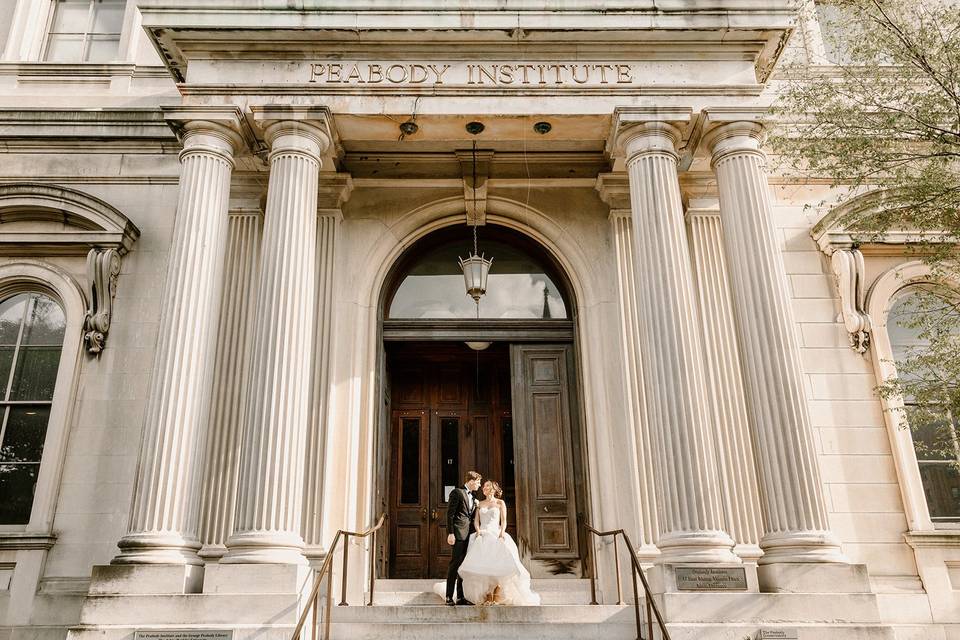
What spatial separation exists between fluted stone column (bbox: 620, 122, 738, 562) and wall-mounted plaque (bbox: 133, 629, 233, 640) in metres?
4.32

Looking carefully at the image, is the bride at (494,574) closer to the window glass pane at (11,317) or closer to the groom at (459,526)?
the groom at (459,526)

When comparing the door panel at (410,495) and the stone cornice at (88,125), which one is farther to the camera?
the door panel at (410,495)

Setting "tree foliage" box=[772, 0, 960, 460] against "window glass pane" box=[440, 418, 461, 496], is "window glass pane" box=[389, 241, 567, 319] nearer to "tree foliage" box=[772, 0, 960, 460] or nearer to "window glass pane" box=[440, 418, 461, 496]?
"window glass pane" box=[440, 418, 461, 496]

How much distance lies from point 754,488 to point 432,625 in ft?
14.7

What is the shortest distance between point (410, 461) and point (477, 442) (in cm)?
109

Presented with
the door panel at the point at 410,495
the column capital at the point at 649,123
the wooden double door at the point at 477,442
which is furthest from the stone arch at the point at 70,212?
the column capital at the point at 649,123

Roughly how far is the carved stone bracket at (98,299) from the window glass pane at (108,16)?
440 cm

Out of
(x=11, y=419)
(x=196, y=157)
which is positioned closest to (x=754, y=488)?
(x=196, y=157)

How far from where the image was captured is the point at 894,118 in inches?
296

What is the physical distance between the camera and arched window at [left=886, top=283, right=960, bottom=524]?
8398 mm

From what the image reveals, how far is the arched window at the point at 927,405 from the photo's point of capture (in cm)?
840

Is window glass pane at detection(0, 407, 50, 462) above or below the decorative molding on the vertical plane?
above

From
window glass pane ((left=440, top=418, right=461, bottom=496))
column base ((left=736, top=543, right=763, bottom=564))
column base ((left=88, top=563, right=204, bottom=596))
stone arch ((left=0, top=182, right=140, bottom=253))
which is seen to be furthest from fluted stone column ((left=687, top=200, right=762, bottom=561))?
stone arch ((left=0, top=182, right=140, bottom=253))

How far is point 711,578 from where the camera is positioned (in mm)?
7156
